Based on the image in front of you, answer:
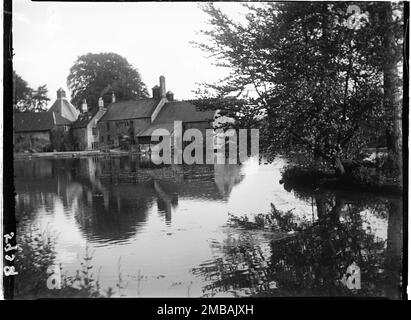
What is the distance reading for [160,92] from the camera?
6012 mm

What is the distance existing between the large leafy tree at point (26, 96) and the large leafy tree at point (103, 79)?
1.56 ft

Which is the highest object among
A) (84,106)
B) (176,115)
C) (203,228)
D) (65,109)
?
(84,106)

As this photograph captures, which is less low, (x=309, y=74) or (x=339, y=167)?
(x=309, y=74)

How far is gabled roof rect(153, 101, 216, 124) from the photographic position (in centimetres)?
612

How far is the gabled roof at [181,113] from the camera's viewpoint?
20.1ft

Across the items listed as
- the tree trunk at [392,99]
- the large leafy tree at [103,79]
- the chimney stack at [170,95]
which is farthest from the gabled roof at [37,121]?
the tree trunk at [392,99]

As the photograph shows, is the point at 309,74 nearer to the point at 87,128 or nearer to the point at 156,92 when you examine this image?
the point at 156,92

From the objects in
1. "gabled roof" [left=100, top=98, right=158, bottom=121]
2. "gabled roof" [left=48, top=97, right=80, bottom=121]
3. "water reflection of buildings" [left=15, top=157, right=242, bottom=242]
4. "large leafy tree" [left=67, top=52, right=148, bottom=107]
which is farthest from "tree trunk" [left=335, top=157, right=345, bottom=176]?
"gabled roof" [left=48, top=97, right=80, bottom=121]

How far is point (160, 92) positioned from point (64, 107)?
1759mm

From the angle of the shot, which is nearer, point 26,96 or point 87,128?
point 26,96

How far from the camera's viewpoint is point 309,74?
5965 millimetres

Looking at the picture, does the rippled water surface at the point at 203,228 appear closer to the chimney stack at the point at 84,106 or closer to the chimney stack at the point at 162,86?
the chimney stack at the point at 84,106

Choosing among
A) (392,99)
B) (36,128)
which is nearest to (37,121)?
(36,128)

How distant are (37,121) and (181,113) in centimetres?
232
